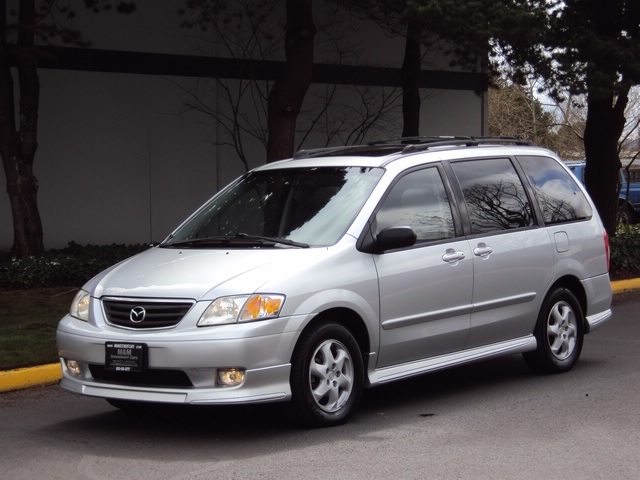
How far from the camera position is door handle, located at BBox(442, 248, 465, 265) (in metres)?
7.77

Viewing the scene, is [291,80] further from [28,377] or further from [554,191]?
[28,377]

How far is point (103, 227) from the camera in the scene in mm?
17859

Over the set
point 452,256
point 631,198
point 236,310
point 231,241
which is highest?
point 231,241

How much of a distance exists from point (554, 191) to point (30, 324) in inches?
210

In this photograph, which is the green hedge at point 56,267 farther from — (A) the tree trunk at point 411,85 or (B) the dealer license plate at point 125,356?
(B) the dealer license plate at point 125,356

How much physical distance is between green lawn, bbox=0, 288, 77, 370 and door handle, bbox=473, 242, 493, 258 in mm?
3707

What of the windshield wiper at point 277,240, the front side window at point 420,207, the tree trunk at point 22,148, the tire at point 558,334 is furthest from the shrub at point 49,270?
the front side window at point 420,207

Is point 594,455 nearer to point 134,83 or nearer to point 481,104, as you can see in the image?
point 134,83

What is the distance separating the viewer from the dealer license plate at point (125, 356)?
6559 millimetres

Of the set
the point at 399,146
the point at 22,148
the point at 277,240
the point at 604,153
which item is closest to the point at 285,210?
the point at 277,240

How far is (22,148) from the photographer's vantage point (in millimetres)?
14891

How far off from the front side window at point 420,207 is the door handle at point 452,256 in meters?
0.13

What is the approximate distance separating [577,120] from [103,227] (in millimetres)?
29264

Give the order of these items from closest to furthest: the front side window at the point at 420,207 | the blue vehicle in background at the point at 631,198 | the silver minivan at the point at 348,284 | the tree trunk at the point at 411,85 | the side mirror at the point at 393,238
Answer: the silver minivan at the point at 348,284
the side mirror at the point at 393,238
the front side window at the point at 420,207
the tree trunk at the point at 411,85
the blue vehicle in background at the point at 631,198
